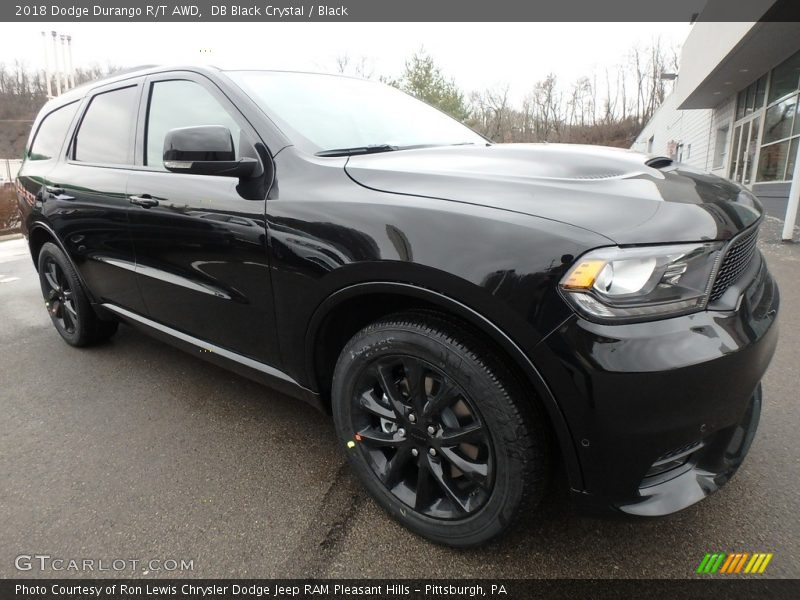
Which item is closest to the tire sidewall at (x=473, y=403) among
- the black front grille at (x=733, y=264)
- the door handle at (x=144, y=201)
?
the black front grille at (x=733, y=264)

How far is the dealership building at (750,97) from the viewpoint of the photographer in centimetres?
1003

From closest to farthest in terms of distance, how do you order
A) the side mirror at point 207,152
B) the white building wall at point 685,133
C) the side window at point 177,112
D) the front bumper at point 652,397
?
the front bumper at point 652,397 → the side mirror at point 207,152 → the side window at point 177,112 → the white building wall at point 685,133

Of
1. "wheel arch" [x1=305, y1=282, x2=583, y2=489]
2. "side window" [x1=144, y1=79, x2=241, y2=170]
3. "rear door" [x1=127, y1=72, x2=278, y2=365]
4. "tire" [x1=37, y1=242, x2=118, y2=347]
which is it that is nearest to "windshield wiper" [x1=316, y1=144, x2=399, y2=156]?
"rear door" [x1=127, y1=72, x2=278, y2=365]

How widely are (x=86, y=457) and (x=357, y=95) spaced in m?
2.25

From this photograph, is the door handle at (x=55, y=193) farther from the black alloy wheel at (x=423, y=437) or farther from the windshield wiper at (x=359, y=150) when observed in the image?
the black alloy wheel at (x=423, y=437)

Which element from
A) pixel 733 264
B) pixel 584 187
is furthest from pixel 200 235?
pixel 733 264

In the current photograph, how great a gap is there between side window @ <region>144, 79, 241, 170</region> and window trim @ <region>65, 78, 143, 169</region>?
14 centimetres

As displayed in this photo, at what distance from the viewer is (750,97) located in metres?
13.9

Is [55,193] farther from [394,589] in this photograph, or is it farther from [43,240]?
[394,589]

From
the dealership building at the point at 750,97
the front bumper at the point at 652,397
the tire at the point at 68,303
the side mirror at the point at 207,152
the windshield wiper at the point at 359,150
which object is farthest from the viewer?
the dealership building at the point at 750,97

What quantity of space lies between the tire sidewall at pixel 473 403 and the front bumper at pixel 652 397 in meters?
0.19

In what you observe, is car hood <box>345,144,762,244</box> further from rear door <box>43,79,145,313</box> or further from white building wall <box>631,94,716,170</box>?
white building wall <box>631,94,716,170</box>

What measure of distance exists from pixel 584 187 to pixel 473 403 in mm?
727

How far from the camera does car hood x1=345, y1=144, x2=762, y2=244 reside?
1.36 meters
